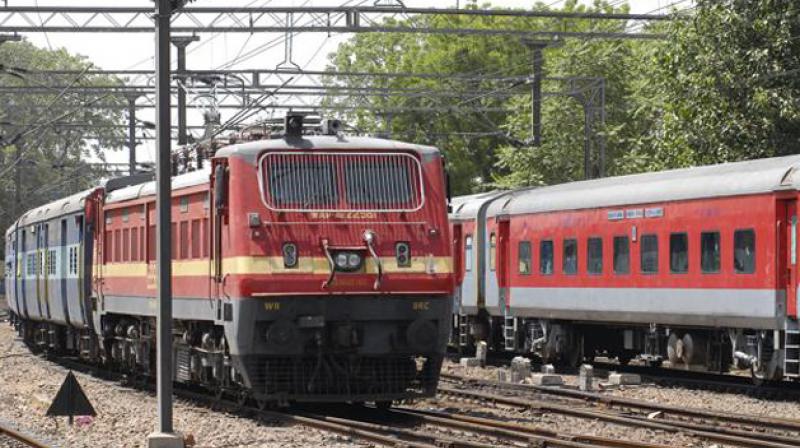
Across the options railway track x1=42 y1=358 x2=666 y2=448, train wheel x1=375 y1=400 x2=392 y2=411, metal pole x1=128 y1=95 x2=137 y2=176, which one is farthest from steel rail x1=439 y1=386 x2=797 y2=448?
metal pole x1=128 y1=95 x2=137 y2=176

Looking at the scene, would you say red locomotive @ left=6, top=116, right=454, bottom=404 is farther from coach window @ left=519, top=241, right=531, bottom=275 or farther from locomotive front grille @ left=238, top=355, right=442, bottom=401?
coach window @ left=519, top=241, right=531, bottom=275

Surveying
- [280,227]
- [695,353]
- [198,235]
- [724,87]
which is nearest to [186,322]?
[198,235]

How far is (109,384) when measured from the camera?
2664cm

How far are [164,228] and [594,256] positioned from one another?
1349cm

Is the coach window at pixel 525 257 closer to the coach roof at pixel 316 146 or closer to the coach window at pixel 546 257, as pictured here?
the coach window at pixel 546 257

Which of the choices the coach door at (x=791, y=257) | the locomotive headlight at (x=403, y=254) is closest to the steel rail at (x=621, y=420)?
the locomotive headlight at (x=403, y=254)

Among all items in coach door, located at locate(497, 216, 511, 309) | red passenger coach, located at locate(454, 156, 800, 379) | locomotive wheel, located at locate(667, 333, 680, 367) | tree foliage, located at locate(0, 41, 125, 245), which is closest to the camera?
red passenger coach, located at locate(454, 156, 800, 379)

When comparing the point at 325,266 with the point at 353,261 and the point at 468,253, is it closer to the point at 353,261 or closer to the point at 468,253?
the point at 353,261

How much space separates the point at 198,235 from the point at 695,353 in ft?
28.5

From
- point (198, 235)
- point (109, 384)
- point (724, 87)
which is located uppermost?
point (724, 87)

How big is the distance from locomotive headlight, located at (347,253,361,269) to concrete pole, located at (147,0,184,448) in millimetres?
3197

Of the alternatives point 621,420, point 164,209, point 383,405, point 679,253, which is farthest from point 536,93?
point 164,209

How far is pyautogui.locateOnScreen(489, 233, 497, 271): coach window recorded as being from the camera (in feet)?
107

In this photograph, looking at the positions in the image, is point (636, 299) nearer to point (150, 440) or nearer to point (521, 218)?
point (521, 218)
